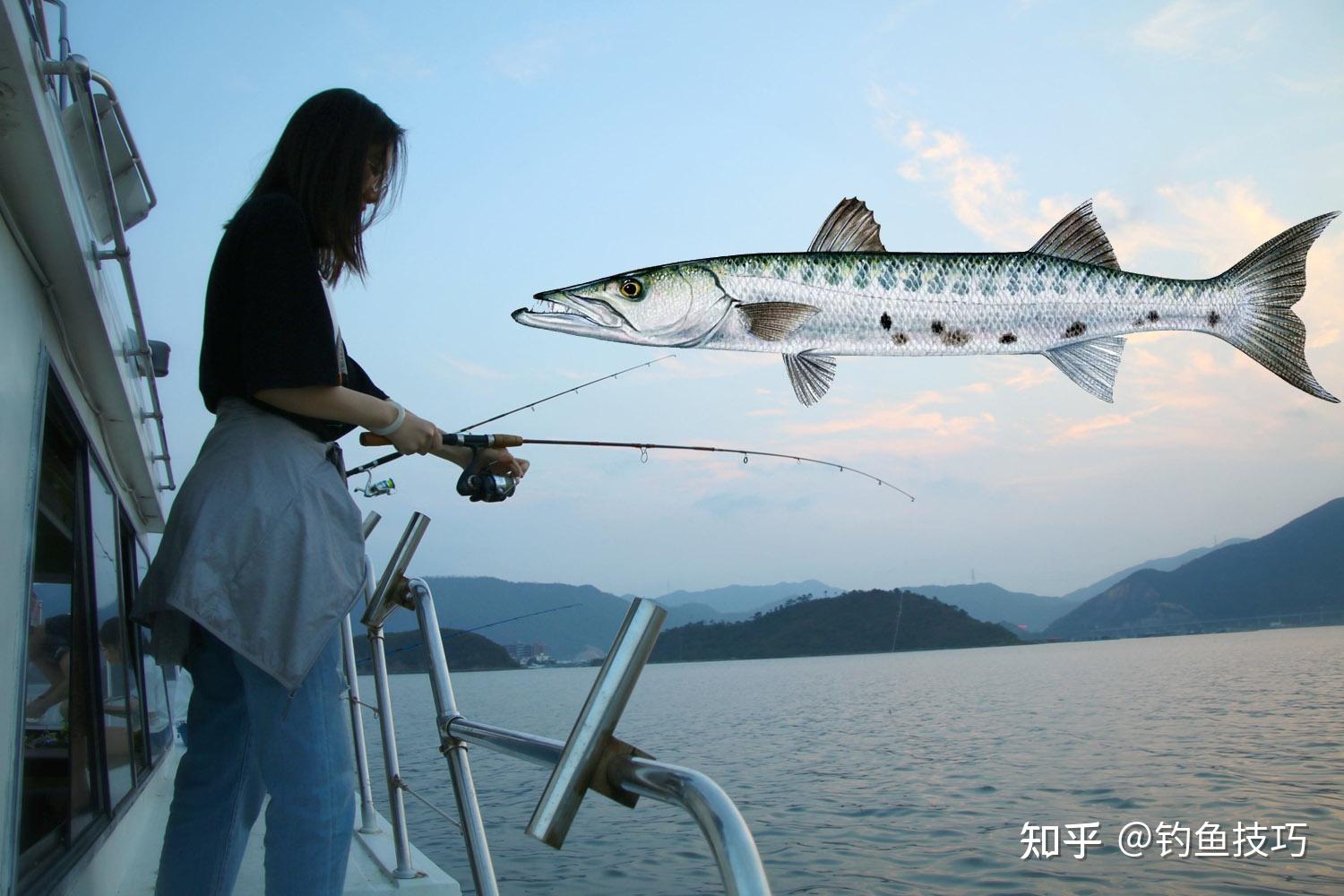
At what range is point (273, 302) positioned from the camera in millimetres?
1650

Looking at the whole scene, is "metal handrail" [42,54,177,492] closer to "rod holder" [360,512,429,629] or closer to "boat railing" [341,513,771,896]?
"rod holder" [360,512,429,629]

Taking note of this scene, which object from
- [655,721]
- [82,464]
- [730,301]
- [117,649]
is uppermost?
[730,301]

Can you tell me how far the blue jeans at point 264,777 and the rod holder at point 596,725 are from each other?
765 millimetres

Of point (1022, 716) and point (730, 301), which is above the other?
point (730, 301)

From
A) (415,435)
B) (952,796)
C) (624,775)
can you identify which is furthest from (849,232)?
(952,796)

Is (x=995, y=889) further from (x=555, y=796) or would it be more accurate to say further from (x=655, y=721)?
(x=655, y=721)

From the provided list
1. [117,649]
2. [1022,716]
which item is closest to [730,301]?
[117,649]

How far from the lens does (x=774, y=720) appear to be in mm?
43188

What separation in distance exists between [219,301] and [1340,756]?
98.3 feet

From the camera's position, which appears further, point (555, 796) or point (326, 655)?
point (326, 655)

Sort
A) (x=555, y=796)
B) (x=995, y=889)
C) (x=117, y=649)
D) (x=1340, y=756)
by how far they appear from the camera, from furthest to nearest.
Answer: (x=1340, y=756), (x=995, y=889), (x=117, y=649), (x=555, y=796)

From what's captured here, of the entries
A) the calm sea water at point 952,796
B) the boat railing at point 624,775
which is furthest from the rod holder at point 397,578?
the calm sea water at point 952,796

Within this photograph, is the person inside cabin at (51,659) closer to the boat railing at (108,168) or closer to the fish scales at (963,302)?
the boat railing at (108,168)

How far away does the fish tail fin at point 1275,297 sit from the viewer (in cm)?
215
